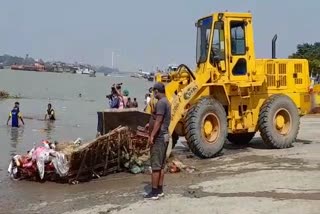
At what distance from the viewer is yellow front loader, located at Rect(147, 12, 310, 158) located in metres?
13.1

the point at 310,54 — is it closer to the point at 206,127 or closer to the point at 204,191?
the point at 206,127

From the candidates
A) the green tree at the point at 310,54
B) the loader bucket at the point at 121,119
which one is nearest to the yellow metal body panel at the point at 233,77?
the loader bucket at the point at 121,119

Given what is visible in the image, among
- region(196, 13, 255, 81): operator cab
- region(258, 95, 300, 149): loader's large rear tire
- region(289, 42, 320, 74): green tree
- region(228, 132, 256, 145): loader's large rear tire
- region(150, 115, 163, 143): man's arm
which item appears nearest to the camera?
region(150, 115, 163, 143): man's arm

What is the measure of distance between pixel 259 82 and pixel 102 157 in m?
4.98

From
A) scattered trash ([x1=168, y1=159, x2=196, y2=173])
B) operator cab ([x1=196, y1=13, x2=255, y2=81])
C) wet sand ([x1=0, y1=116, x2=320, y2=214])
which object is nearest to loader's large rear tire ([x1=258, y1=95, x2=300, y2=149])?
operator cab ([x1=196, y1=13, x2=255, y2=81])

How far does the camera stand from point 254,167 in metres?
11.9

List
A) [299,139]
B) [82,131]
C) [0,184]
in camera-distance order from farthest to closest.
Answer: [82,131], [299,139], [0,184]

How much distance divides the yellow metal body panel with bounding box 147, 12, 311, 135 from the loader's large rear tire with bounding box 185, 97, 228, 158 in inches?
13.4

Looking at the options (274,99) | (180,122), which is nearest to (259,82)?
(274,99)

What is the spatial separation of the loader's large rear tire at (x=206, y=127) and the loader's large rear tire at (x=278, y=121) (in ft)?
4.38

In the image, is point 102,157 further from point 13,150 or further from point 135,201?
point 13,150

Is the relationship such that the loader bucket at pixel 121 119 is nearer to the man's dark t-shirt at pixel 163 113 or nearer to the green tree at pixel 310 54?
the man's dark t-shirt at pixel 163 113

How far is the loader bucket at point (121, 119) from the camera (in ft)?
41.9

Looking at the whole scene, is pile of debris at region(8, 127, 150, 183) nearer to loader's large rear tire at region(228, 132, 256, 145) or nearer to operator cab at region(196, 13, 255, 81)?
operator cab at region(196, 13, 255, 81)
